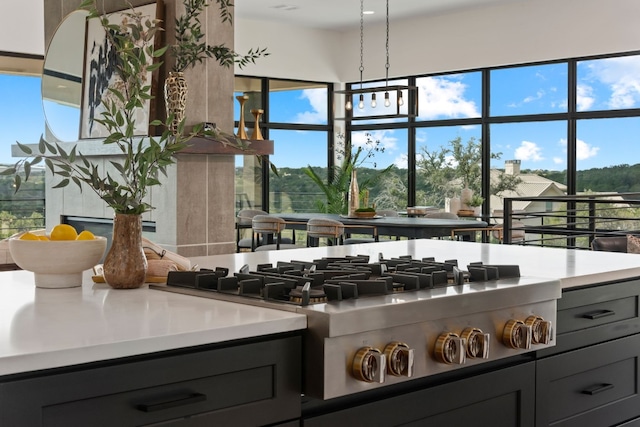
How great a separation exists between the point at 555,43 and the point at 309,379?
8.15m

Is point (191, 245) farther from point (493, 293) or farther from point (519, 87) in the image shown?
point (519, 87)

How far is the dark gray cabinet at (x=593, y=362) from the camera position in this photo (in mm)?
2258

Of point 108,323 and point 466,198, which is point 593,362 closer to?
point 108,323

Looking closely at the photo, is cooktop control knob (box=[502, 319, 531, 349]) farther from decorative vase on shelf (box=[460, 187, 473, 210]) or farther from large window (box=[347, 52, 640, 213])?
decorative vase on shelf (box=[460, 187, 473, 210])

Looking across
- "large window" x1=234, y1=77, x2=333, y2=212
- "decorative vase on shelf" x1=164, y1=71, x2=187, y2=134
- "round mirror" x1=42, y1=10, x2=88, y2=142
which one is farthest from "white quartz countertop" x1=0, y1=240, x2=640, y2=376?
"large window" x1=234, y1=77, x2=333, y2=212

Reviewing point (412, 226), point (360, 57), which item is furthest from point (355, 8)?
point (412, 226)

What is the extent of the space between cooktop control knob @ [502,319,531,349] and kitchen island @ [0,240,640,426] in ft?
0.36

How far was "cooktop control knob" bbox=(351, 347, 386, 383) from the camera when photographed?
1614 mm

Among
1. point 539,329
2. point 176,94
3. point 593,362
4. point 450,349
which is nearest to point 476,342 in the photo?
point 450,349

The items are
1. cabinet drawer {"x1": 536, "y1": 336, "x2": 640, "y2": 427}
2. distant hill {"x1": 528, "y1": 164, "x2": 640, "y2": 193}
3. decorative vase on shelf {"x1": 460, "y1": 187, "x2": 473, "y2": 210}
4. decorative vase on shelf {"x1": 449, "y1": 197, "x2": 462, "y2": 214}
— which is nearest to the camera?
cabinet drawer {"x1": 536, "y1": 336, "x2": 640, "y2": 427}

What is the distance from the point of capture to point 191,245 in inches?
201

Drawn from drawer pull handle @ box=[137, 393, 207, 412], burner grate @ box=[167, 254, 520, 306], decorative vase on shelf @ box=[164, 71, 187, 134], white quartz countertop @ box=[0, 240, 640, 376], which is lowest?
drawer pull handle @ box=[137, 393, 207, 412]

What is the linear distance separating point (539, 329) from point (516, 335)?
12 centimetres

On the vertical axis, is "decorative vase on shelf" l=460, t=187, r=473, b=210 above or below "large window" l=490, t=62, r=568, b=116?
below
